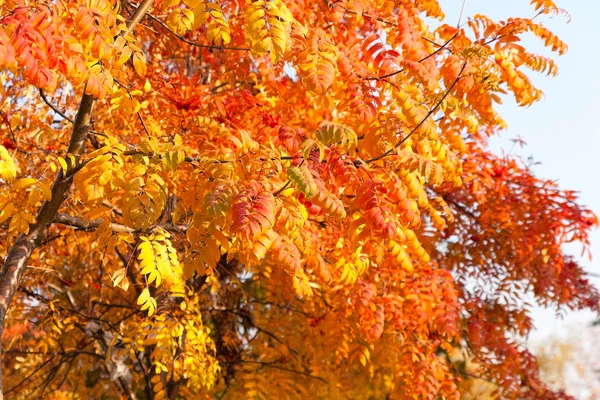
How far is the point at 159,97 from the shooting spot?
7.20m

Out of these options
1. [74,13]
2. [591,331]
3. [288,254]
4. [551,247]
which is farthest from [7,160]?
[591,331]

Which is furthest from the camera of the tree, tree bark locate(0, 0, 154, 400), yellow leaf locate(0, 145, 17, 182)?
tree bark locate(0, 0, 154, 400)

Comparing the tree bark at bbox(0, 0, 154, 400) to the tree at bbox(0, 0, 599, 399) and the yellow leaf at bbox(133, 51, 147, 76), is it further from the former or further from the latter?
the yellow leaf at bbox(133, 51, 147, 76)

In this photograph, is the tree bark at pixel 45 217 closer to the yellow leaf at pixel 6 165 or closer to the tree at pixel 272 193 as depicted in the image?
the tree at pixel 272 193

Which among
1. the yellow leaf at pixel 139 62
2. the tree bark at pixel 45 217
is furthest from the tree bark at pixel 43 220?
the yellow leaf at pixel 139 62

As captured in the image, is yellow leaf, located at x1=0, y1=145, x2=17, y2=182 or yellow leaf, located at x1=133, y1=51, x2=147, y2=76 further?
yellow leaf, located at x1=133, y1=51, x2=147, y2=76

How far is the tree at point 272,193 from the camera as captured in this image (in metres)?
4.15

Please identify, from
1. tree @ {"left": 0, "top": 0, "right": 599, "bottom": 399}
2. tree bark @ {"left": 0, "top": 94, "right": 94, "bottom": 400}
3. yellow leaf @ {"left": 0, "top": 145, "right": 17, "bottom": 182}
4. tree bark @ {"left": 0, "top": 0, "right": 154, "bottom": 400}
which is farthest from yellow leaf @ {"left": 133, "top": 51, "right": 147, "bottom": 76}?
yellow leaf @ {"left": 0, "top": 145, "right": 17, "bottom": 182}

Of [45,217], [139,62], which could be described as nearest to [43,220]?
[45,217]

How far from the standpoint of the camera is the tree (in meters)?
4.15

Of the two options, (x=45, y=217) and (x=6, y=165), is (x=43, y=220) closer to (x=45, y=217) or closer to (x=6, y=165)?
(x=45, y=217)

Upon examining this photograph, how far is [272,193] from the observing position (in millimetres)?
4125

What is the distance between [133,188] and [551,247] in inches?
284

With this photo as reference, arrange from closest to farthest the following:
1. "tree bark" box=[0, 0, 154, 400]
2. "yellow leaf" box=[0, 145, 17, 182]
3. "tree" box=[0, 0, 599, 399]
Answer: "yellow leaf" box=[0, 145, 17, 182] → "tree" box=[0, 0, 599, 399] → "tree bark" box=[0, 0, 154, 400]
